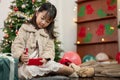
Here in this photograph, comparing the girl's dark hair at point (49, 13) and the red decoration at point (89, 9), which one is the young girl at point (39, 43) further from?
the red decoration at point (89, 9)

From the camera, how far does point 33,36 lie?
2.12 m

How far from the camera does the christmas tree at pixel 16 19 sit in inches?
133

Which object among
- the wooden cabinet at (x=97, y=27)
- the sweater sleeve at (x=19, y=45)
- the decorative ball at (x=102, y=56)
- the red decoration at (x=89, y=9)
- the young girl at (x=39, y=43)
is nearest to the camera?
the sweater sleeve at (x=19, y=45)

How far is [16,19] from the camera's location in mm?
3430

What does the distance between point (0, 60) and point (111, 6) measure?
301 cm

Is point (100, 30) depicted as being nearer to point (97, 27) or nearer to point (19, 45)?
point (97, 27)

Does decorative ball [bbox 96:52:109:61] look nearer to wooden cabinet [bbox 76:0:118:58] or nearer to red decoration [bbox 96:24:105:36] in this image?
wooden cabinet [bbox 76:0:118:58]

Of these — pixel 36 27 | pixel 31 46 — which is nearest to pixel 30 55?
pixel 31 46

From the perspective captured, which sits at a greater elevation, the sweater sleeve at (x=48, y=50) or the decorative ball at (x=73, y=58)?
the sweater sleeve at (x=48, y=50)

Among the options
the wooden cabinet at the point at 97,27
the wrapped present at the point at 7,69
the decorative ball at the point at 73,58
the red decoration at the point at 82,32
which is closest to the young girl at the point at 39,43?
the wrapped present at the point at 7,69

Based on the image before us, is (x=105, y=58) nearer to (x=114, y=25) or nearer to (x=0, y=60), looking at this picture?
(x=114, y=25)

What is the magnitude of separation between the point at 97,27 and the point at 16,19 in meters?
1.49

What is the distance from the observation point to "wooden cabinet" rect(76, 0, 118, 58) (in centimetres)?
397

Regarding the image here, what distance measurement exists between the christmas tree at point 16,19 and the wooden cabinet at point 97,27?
0.91 meters
